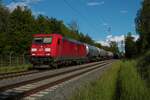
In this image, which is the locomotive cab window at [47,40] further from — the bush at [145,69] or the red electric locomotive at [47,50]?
the bush at [145,69]

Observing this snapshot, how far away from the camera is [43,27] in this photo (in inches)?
3009

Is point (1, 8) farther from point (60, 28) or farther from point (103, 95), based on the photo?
point (103, 95)

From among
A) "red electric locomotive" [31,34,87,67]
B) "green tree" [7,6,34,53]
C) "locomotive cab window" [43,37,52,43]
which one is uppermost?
"green tree" [7,6,34,53]

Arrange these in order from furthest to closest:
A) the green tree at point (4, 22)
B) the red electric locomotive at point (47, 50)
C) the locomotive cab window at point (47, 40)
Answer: the green tree at point (4, 22), the locomotive cab window at point (47, 40), the red electric locomotive at point (47, 50)

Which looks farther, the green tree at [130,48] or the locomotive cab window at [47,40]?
the green tree at [130,48]

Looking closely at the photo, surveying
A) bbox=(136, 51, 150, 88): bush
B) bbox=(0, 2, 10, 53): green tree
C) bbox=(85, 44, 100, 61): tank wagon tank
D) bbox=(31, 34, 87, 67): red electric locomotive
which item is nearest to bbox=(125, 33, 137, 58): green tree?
bbox=(85, 44, 100, 61): tank wagon tank

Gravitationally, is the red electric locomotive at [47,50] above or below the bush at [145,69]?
above

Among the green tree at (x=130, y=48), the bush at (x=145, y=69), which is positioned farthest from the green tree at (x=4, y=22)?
the bush at (x=145, y=69)

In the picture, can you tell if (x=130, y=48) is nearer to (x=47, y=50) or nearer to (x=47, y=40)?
(x=47, y=40)

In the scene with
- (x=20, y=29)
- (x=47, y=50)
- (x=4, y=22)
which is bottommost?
(x=47, y=50)

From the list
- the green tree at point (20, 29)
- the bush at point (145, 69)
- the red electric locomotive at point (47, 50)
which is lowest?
the bush at point (145, 69)

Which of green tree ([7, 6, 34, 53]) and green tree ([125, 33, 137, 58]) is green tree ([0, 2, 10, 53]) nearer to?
green tree ([7, 6, 34, 53])

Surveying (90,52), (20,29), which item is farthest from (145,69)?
(20,29)

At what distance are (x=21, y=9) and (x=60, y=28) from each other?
1942 cm
